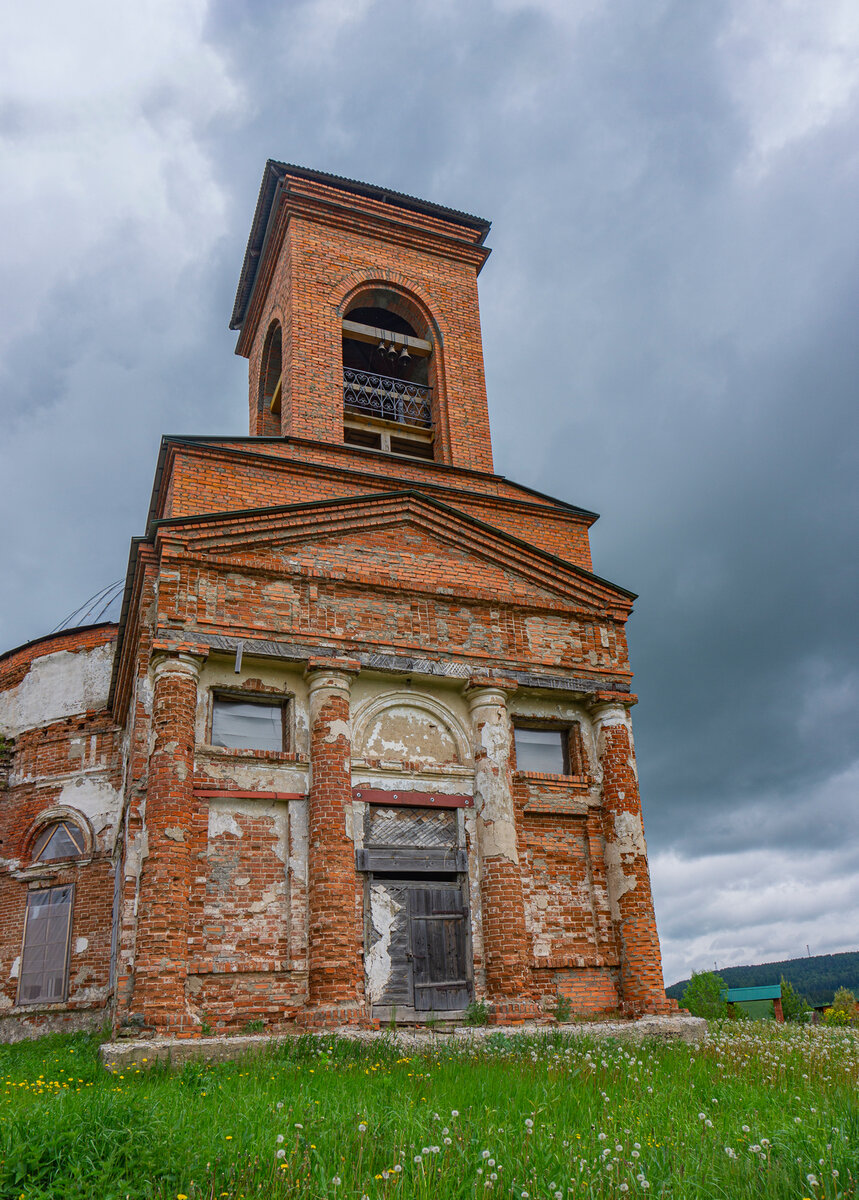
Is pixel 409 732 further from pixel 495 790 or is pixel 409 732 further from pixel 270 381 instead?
pixel 270 381

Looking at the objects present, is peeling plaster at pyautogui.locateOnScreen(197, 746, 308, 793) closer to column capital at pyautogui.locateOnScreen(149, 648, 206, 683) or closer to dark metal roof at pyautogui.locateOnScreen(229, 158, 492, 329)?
column capital at pyautogui.locateOnScreen(149, 648, 206, 683)

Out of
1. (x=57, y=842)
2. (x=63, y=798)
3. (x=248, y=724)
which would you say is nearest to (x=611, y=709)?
(x=248, y=724)

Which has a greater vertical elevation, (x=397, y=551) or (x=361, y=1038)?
(x=397, y=551)

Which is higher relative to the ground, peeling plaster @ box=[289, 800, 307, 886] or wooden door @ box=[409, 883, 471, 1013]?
peeling plaster @ box=[289, 800, 307, 886]

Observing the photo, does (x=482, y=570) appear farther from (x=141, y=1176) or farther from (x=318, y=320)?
(x=141, y=1176)

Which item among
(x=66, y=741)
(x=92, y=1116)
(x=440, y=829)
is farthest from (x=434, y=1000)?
(x=66, y=741)

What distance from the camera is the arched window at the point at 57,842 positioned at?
1662 centimetres

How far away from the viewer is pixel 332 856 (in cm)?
1073

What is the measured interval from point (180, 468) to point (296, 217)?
5.90 m

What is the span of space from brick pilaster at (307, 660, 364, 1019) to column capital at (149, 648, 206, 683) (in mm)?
1451

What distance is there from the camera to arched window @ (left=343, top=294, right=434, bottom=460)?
15578 mm

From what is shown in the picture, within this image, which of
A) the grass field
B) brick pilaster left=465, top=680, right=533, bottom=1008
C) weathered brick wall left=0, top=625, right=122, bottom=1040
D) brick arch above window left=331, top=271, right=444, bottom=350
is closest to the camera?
the grass field

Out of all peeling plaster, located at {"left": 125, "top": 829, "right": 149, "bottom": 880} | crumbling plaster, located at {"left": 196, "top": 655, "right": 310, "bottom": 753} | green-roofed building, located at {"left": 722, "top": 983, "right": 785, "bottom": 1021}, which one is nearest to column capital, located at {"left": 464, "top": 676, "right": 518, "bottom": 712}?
crumbling plaster, located at {"left": 196, "top": 655, "right": 310, "bottom": 753}

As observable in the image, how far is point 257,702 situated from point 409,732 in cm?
207
